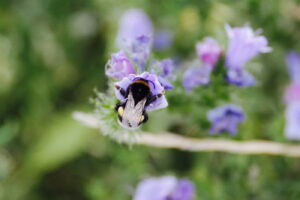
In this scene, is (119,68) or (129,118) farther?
(119,68)

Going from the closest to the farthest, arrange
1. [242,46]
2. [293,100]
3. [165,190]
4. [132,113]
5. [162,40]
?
[132,113] < [242,46] < [165,190] < [293,100] < [162,40]

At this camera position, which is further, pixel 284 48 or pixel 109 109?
pixel 284 48

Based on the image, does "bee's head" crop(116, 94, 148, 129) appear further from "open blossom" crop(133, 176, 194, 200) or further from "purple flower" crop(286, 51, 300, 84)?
"purple flower" crop(286, 51, 300, 84)

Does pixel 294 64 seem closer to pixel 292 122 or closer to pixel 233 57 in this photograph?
pixel 292 122

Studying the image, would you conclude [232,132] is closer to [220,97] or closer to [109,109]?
[220,97]

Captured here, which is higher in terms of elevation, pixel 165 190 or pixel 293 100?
pixel 293 100

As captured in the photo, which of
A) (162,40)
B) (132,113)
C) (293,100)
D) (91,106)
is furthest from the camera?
(91,106)

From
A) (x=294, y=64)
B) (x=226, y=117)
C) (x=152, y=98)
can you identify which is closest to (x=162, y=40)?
(x=294, y=64)

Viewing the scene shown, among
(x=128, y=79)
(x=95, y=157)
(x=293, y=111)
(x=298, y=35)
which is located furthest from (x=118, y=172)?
(x=128, y=79)
